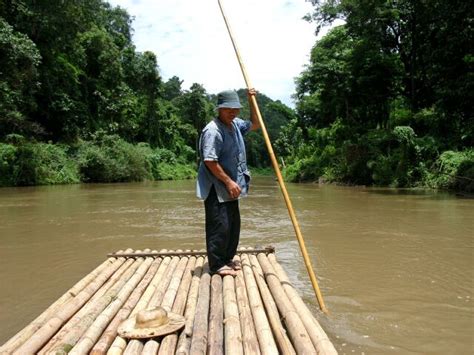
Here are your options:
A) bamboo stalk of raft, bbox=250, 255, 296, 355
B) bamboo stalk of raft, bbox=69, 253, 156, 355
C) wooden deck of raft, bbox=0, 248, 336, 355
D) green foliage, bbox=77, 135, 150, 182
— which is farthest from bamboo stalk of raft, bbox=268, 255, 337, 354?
green foliage, bbox=77, 135, 150, 182

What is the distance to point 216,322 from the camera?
233cm

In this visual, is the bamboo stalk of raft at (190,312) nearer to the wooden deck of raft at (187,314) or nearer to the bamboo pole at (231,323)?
the wooden deck of raft at (187,314)

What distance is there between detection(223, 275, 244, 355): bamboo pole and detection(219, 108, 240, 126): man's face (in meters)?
1.21

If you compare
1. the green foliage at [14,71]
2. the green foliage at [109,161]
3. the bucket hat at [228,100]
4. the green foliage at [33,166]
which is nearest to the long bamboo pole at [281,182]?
the bucket hat at [228,100]

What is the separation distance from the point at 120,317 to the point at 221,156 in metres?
1.37

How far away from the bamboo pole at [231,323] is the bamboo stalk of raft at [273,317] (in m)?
0.19

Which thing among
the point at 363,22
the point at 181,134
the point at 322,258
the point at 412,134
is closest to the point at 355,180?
the point at 412,134

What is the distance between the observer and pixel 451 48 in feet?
44.3

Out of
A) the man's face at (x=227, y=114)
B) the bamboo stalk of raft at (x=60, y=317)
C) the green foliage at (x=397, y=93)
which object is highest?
the green foliage at (x=397, y=93)

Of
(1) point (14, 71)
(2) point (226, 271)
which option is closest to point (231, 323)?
(2) point (226, 271)

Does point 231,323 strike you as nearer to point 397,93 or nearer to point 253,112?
→ point 253,112

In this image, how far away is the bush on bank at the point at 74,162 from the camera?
64.3 feet

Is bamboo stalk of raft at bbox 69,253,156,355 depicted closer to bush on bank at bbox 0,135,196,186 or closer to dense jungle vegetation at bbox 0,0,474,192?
dense jungle vegetation at bbox 0,0,474,192

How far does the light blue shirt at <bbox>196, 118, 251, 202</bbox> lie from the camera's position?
3141mm
